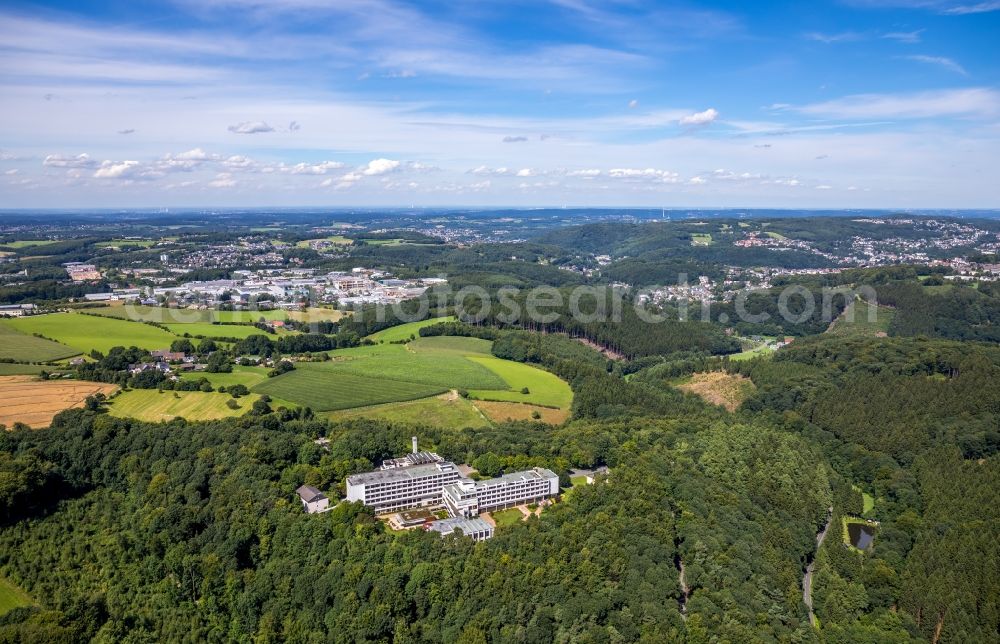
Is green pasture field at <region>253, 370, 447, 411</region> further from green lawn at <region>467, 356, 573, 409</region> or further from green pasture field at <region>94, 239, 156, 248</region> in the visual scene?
green pasture field at <region>94, 239, 156, 248</region>

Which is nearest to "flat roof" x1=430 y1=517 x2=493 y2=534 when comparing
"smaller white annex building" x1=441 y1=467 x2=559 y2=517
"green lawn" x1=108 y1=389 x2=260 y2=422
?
"smaller white annex building" x1=441 y1=467 x2=559 y2=517

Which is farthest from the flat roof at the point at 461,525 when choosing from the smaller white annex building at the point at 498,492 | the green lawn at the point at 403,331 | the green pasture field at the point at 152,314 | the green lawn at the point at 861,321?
the green lawn at the point at 861,321

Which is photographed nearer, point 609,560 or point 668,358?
point 609,560

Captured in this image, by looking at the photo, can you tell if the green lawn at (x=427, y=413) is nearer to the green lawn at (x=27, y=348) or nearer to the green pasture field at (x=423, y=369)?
the green pasture field at (x=423, y=369)

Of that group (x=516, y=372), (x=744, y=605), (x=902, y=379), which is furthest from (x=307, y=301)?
(x=744, y=605)

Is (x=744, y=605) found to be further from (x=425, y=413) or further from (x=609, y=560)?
(x=425, y=413)

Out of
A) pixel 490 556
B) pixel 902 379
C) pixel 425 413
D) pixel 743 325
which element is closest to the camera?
pixel 490 556
